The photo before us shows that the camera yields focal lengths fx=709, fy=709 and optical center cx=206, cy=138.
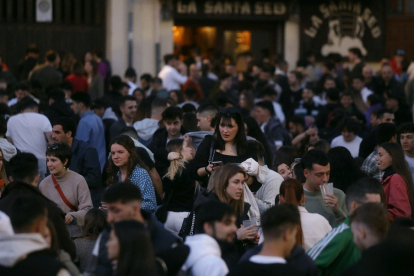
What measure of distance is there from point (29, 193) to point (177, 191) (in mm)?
2226

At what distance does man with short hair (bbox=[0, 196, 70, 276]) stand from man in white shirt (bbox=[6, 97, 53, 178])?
4831mm

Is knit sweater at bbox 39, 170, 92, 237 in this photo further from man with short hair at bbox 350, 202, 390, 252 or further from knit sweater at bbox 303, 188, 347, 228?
man with short hair at bbox 350, 202, 390, 252

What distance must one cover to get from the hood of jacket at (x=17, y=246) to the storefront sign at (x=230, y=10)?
14.7 m

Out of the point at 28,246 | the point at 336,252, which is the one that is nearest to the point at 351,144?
the point at 336,252

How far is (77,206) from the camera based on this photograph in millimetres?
7500

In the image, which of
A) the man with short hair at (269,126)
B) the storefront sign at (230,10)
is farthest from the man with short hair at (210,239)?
the storefront sign at (230,10)

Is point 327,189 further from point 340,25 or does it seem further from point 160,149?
point 340,25

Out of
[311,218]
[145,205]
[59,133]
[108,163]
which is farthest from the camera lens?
[59,133]

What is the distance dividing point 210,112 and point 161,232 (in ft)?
14.4

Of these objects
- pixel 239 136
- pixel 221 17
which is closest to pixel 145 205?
Answer: pixel 239 136

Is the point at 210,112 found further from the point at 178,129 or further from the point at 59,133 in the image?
the point at 59,133

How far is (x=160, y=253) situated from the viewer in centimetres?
480

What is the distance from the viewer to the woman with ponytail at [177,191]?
25.9ft

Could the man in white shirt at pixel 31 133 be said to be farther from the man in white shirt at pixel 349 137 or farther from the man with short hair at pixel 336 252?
the man with short hair at pixel 336 252
